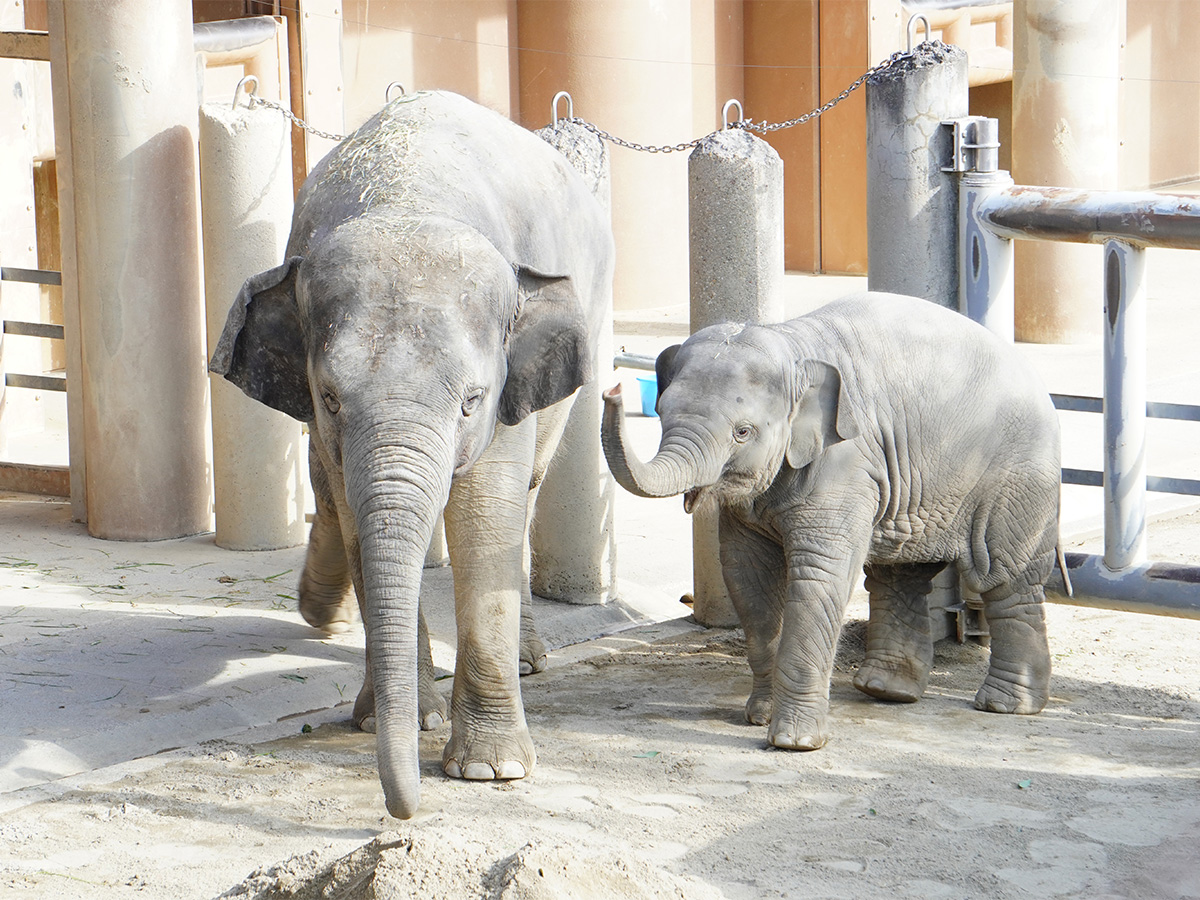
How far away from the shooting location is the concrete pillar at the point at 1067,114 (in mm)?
10852

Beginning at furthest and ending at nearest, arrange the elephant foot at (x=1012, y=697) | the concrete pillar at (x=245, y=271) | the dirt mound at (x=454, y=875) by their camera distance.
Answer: the concrete pillar at (x=245, y=271), the elephant foot at (x=1012, y=697), the dirt mound at (x=454, y=875)

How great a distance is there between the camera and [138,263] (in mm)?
6723

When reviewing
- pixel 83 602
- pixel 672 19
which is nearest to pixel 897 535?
pixel 83 602

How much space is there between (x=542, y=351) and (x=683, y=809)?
117 cm

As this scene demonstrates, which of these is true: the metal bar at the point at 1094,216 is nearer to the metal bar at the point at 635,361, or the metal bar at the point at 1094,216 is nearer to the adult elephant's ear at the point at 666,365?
the adult elephant's ear at the point at 666,365

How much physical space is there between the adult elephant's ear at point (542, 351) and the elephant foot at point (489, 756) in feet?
2.69

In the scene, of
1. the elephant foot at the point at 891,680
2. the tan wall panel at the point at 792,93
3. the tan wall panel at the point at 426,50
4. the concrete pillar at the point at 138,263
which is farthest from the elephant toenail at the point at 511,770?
the tan wall panel at the point at 792,93

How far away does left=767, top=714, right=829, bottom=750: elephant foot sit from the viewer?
446 centimetres

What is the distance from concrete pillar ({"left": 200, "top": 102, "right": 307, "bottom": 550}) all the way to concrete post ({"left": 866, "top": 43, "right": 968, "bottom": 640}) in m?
2.42

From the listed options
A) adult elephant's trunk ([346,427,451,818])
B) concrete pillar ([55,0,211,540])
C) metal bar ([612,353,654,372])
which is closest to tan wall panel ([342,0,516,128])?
metal bar ([612,353,654,372])

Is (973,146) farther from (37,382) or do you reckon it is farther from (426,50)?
(426,50)

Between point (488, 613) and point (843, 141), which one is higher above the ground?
point (843, 141)

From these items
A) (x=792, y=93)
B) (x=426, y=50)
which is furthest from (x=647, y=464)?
(x=792, y=93)

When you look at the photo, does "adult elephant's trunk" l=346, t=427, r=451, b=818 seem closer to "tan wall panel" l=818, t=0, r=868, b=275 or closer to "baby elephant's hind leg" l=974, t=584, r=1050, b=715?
"baby elephant's hind leg" l=974, t=584, r=1050, b=715
